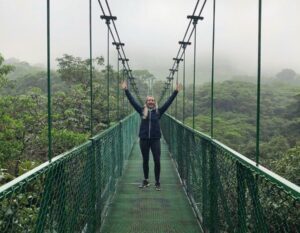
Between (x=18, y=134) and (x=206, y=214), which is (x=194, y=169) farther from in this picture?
(x=18, y=134)

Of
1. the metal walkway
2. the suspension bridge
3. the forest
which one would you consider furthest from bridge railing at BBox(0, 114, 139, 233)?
the forest

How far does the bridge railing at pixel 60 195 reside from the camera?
4.48ft

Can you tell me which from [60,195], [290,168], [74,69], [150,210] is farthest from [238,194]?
[74,69]

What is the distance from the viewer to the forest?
857cm

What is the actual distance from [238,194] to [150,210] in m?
1.97

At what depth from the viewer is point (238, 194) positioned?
1.87m

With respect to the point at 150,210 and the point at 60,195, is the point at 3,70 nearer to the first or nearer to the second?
the point at 150,210

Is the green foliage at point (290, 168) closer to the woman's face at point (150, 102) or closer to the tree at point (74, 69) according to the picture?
the woman's face at point (150, 102)

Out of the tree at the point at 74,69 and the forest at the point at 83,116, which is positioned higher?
the tree at the point at 74,69

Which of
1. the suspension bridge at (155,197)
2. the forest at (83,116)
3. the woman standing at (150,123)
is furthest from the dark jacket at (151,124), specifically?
the forest at (83,116)

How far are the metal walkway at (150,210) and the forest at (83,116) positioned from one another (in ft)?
3.14

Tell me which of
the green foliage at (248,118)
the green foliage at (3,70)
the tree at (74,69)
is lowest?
the green foliage at (248,118)

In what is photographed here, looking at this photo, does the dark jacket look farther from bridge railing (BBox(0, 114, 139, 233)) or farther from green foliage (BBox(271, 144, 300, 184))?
green foliage (BBox(271, 144, 300, 184))

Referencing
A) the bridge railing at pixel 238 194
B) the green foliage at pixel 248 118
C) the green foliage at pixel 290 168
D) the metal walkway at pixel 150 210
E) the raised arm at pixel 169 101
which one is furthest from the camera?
the green foliage at pixel 248 118
